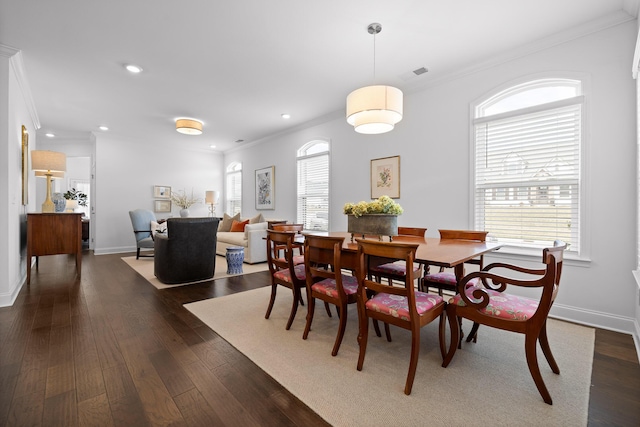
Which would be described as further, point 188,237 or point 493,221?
point 188,237

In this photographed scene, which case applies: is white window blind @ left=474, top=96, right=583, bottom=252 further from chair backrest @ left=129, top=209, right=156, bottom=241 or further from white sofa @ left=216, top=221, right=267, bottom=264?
chair backrest @ left=129, top=209, right=156, bottom=241

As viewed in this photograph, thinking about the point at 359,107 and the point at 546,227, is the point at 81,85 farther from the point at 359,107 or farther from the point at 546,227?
the point at 546,227

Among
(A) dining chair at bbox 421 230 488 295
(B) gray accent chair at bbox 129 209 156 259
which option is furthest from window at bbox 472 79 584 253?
(B) gray accent chair at bbox 129 209 156 259

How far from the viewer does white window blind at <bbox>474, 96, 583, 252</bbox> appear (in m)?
2.86

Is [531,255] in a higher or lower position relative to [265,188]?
lower

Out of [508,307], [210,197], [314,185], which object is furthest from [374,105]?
[210,197]

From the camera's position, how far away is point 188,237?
4.04m

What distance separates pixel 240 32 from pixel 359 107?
1420 mm

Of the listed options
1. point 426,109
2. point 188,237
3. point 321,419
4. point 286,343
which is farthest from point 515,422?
point 188,237

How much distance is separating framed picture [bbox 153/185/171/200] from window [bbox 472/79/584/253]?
716 centimetres

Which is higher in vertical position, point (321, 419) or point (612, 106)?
point (612, 106)

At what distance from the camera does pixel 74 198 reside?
27.2ft

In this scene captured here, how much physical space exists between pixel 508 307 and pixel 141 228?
6569mm

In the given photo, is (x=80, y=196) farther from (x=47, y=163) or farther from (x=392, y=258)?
(x=392, y=258)
